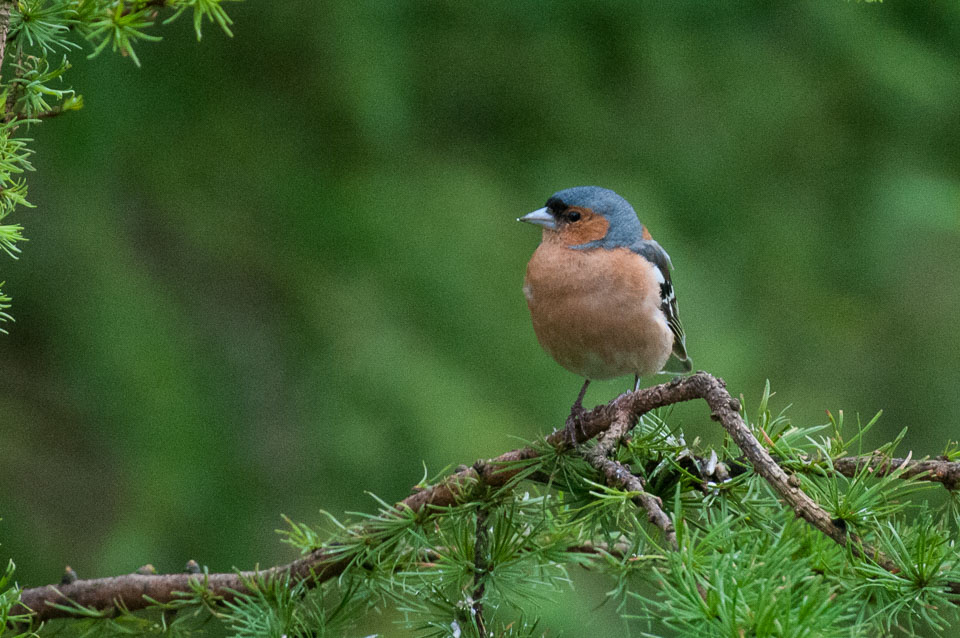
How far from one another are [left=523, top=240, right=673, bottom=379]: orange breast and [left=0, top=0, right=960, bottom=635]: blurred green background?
85 centimetres

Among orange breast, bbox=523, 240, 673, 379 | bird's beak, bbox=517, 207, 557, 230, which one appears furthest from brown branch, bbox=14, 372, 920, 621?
bird's beak, bbox=517, 207, 557, 230

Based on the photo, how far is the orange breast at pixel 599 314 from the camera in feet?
10.6

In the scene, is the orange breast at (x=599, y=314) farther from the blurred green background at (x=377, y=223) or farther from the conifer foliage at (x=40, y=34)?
the conifer foliage at (x=40, y=34)

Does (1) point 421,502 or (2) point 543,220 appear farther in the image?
(2) point 543,220

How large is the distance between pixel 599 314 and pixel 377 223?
145cm

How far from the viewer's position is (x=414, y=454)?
427 cm

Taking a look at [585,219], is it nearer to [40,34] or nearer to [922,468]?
Answer: [922,468]

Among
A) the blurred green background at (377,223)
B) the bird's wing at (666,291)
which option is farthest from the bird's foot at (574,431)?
the blurred green background at (377,223)

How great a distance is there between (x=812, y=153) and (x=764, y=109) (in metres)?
0.67

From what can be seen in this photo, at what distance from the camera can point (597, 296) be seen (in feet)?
10.7

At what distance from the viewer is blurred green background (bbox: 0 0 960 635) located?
13.5 feet

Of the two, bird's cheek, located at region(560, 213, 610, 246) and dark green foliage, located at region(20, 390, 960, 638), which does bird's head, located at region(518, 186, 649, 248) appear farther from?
dark green foliage, located at region(20, 390, 960, 638)

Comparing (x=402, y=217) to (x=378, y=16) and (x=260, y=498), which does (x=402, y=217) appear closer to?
(x=378, y=16)

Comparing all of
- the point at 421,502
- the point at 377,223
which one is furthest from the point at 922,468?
the point at 377,223
